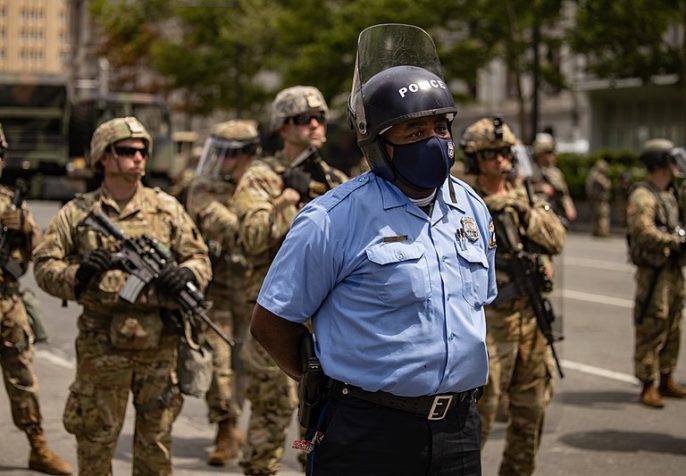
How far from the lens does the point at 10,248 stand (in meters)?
6.86

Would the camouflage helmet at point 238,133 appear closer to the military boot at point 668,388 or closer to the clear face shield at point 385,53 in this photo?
the military boot at point 668,388

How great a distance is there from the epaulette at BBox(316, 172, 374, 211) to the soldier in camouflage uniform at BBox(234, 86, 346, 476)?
2.50 metres

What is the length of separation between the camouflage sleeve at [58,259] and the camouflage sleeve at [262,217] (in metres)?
0.94

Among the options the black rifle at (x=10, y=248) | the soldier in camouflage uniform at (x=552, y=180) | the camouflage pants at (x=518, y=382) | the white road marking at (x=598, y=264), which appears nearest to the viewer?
the camouflage pants at (x=518, y=382)

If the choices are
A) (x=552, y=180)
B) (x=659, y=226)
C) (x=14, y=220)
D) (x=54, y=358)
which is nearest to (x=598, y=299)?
(x=552, y=180)

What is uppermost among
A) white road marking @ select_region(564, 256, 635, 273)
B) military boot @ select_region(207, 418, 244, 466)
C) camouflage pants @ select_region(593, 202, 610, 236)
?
camouflage pants @ select_region(593, 202, 610, 236)

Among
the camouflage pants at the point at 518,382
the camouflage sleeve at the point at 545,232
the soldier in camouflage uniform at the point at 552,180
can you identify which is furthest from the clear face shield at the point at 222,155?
the soldier in camouflage uniform at the point at 552,180

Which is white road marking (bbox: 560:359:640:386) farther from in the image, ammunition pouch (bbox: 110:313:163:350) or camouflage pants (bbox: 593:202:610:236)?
camouflage pants (bbox: 593:202:610:236)

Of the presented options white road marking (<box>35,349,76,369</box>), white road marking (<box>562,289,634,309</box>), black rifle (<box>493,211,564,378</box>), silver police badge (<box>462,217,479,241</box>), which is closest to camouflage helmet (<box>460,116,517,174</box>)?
black rifle (<box>493,211,564,378</box>)

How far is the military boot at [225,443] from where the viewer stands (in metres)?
7.48

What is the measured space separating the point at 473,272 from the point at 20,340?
3.80 metres

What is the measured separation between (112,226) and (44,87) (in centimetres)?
2668

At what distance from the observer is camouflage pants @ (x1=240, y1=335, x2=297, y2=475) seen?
20.6ft

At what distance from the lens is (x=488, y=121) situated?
648cm
